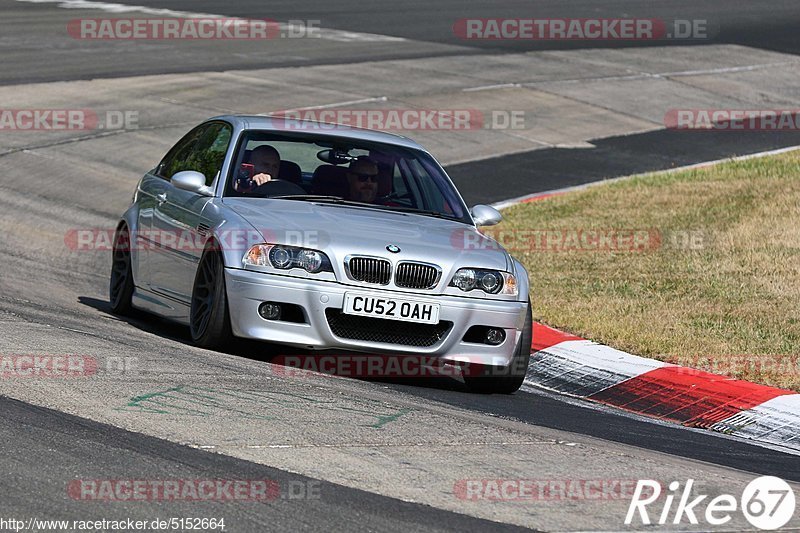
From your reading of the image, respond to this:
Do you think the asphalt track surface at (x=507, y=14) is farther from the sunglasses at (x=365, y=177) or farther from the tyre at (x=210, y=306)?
the tyre at (x=210, y=306)

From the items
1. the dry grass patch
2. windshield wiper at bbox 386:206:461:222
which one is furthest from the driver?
the dry grass patch

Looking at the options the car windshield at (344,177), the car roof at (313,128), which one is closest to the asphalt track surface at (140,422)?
the car windshield at (344,177)

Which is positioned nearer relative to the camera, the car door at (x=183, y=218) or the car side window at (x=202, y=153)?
the car door at (x=183, y=218)

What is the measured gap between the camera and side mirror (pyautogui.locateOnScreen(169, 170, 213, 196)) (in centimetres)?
882

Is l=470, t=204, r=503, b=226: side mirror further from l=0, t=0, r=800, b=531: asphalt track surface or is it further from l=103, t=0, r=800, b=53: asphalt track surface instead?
l=103, t=0, r=800, b=53: asphalt track surface

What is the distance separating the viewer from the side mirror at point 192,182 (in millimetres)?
8820

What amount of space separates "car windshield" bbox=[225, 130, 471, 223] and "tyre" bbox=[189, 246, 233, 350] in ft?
2.24

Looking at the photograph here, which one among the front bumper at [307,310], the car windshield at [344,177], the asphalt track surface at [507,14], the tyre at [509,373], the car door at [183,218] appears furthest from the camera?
the asphalt track surface at [507,14]

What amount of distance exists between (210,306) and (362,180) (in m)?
1.48

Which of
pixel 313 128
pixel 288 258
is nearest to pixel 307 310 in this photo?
pixel 288 258

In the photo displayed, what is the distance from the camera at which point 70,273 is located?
38.5 ft

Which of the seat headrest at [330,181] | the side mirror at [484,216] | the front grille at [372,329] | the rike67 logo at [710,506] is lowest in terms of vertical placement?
the front grille at [372,329]

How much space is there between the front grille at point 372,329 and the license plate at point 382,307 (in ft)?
0.13

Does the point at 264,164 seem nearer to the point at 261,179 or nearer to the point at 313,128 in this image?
the point at 261,179
